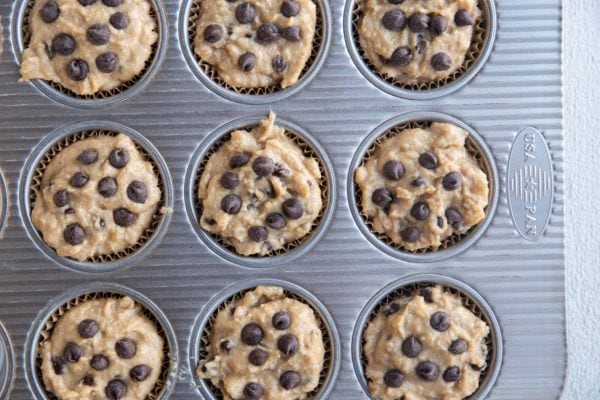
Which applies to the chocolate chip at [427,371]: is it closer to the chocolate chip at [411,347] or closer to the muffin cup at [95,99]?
the chocolate chip at [411,347]

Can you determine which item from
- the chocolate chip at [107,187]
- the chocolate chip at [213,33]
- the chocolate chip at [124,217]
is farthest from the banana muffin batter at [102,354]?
the chocolate chip at [213,33]

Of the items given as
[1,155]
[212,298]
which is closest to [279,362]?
[212,298]

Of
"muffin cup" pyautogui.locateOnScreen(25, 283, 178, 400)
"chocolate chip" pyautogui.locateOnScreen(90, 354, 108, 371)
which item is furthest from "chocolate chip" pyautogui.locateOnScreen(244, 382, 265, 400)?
"chocolate chip" pyautogui.locateOnScreen(90, 354, 108, 371)

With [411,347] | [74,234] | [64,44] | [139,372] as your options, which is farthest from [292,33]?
[139,372]

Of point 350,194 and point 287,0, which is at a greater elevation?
point 287,0

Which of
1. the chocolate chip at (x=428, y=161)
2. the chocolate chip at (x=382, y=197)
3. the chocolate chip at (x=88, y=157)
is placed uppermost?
the chocolate chip at (x=88, y=157)

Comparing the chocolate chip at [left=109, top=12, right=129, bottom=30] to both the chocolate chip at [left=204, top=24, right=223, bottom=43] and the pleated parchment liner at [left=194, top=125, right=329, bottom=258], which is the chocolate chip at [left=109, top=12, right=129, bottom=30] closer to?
the chocolate chip at [left=204, top=24, right=223, bottom=43]

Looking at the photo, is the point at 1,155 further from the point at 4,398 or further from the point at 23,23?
the point at 4,398
